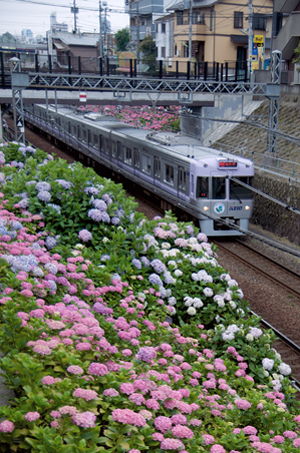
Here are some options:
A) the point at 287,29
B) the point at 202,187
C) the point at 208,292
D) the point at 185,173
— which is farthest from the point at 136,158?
the point at 287,29

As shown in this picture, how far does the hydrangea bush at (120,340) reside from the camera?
3.34 m

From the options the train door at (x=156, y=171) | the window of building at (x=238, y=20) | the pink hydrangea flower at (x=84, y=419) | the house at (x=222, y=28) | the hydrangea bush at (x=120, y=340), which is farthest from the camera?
the window of building at (x=238, y=20)

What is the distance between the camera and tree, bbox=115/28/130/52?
69.7 meters

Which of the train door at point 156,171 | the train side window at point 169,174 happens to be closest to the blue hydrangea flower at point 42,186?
the train side window at point 169,174

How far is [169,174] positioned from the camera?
16781 mm

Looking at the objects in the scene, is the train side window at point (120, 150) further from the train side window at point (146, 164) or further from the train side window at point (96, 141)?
the train side window at point (96, 141)

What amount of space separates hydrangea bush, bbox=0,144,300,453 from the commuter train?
384 cm

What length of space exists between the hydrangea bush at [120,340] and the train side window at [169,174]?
8.14 m

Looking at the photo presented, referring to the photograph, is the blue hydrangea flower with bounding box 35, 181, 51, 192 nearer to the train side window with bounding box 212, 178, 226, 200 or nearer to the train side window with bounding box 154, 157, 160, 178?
the train side window with bounding box 212, 178, 226, 200

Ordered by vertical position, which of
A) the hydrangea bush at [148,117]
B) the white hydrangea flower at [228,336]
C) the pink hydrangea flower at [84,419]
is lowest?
the white hydrangea flower at [228,336]

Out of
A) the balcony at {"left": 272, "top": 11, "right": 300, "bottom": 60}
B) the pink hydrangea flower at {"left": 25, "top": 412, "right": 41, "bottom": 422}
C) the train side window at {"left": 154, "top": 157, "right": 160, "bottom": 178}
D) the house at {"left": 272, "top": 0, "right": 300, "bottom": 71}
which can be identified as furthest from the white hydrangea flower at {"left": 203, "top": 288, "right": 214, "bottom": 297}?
the house at {"left": 272, "top": 0, "right": 300, "bottom": 71}

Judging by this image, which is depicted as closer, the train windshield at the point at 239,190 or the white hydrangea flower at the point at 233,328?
the white hydrangea flower at the point at 233,328

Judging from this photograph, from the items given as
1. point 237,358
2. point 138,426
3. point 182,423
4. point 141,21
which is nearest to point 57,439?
point 138,426

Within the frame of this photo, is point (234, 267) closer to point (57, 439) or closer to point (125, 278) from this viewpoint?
point (125, 278)
